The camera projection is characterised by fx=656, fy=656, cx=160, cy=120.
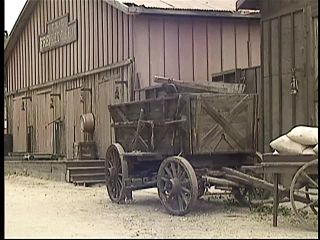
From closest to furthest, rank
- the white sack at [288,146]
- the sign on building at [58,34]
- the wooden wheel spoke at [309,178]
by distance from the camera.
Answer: the wooden wheel spoke at [309,178], the white sack at [288,146], the sign on building at [58,34]

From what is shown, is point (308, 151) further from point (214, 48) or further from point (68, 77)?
point (68, 77)

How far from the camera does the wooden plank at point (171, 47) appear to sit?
512 inches

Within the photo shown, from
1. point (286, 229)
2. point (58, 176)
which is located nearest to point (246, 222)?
point (286, 229)

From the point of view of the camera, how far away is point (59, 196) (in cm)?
850

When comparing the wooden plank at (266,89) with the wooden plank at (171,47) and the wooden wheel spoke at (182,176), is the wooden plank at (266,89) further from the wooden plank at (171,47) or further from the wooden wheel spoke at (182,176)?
the wooden plank at (171,47)

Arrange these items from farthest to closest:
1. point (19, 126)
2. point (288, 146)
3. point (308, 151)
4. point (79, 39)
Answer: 1. point (19, 126)
2. point (79, 39)
3. point (288, 146)
4. point (308, 151)

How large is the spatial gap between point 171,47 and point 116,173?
171 inches

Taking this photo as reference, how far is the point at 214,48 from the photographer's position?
13484mm

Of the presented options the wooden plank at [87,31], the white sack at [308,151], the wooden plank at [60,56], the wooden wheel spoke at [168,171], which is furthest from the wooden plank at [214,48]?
the white sack at [308,151]

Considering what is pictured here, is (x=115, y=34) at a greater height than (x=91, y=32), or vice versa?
(x=91, y=32)

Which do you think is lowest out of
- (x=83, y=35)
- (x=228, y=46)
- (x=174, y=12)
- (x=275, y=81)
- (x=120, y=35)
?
(x=275, y=81)

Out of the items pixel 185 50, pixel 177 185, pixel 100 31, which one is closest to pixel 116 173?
pixel 177 185

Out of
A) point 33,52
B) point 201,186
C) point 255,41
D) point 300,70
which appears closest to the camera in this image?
point 201,186

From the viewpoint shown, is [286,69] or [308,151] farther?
[286,69]
